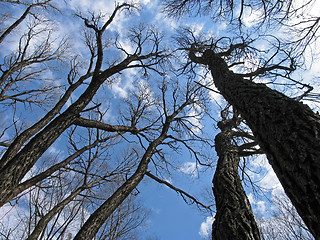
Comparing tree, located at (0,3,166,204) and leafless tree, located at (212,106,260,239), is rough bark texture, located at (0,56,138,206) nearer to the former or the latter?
tree, located at (0,3,166,204)

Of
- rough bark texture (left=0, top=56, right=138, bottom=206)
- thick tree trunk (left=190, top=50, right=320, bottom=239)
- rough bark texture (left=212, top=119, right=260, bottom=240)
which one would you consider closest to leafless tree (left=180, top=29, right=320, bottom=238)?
thick tree trunk (left=190, top=50, right=320, bottom=239)

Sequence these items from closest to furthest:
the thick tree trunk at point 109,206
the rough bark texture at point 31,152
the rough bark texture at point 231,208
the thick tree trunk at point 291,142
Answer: the thick tree trunk at point 291,142 < the rough bark texture at point 231,208 < the rough bark texture at point 31,152 < the thick tree trunk at point 109,206

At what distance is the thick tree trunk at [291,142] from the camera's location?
1.10 m

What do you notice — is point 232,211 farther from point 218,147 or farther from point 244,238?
point 218,147

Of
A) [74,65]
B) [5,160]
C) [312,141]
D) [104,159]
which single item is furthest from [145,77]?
[312,141]

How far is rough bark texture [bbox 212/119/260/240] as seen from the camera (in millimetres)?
2045

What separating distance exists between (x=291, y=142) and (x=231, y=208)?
1.40m

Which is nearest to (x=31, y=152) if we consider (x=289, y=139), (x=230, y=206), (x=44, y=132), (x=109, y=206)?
(x=44, y=132)

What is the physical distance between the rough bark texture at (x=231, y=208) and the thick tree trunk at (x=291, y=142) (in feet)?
3.43

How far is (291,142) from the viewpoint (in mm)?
1338

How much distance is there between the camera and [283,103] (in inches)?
65.9

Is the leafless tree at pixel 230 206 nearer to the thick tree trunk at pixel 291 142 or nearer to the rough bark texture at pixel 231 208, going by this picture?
the rough bark texture at pixel 231 208

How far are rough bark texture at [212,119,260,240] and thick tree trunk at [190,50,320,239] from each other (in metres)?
1.05

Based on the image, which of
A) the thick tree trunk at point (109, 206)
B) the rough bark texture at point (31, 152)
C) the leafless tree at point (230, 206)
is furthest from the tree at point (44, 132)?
the leafless tree at point (230, 206)
